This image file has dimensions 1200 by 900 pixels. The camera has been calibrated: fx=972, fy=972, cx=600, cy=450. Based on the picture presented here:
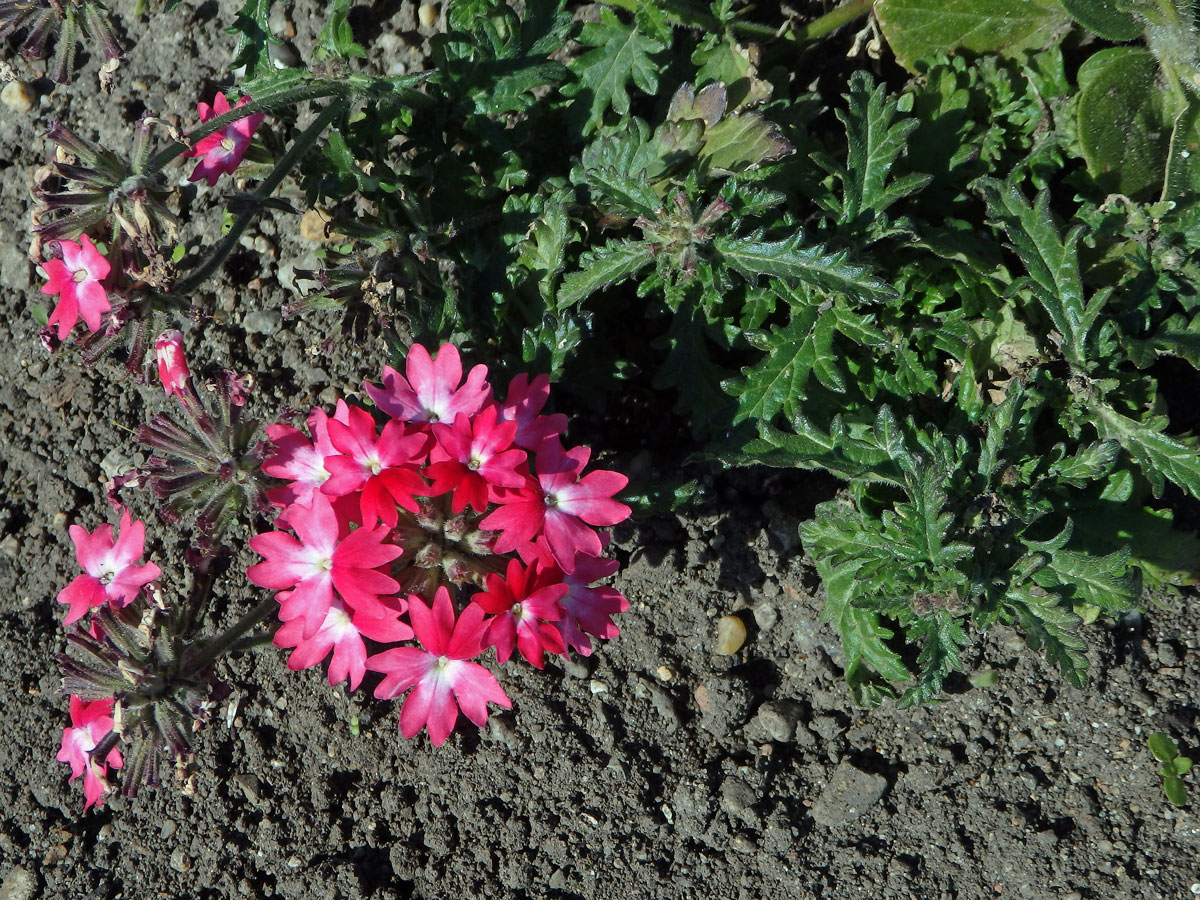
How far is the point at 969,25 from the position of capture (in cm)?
304

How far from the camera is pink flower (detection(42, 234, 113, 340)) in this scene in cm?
242

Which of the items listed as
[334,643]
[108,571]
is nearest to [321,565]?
[334,643]

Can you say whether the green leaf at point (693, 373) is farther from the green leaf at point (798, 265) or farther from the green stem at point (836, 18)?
the green stem at point (836, 18)

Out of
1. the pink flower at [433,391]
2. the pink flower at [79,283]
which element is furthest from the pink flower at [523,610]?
the pink flower at [79,283]

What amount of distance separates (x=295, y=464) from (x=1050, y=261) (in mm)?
2140

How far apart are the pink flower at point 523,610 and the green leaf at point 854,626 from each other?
36.5 inches

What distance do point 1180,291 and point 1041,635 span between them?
1107 millimetres

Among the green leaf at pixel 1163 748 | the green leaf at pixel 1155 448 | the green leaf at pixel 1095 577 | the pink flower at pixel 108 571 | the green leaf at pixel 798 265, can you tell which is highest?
the green leaf at pixel 798 265

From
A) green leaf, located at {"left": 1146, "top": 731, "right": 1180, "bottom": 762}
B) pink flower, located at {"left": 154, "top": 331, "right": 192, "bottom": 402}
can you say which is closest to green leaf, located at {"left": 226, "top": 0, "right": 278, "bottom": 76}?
pink flower, located at {"left": 154, "top": 331, "right": 192, "bottom": 402}

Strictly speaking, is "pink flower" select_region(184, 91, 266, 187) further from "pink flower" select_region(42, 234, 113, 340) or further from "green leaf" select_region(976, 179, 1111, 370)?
"green leaf" select_region(976, 179, 1111, 370)

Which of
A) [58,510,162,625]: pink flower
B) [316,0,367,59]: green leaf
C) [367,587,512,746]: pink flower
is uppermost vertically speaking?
[316,0,367,59]: green leaf

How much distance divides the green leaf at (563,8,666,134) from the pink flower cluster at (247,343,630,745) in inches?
42.2

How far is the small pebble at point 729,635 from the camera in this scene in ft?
10.6

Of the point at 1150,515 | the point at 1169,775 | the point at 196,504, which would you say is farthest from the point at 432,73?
the point at 1169,775
